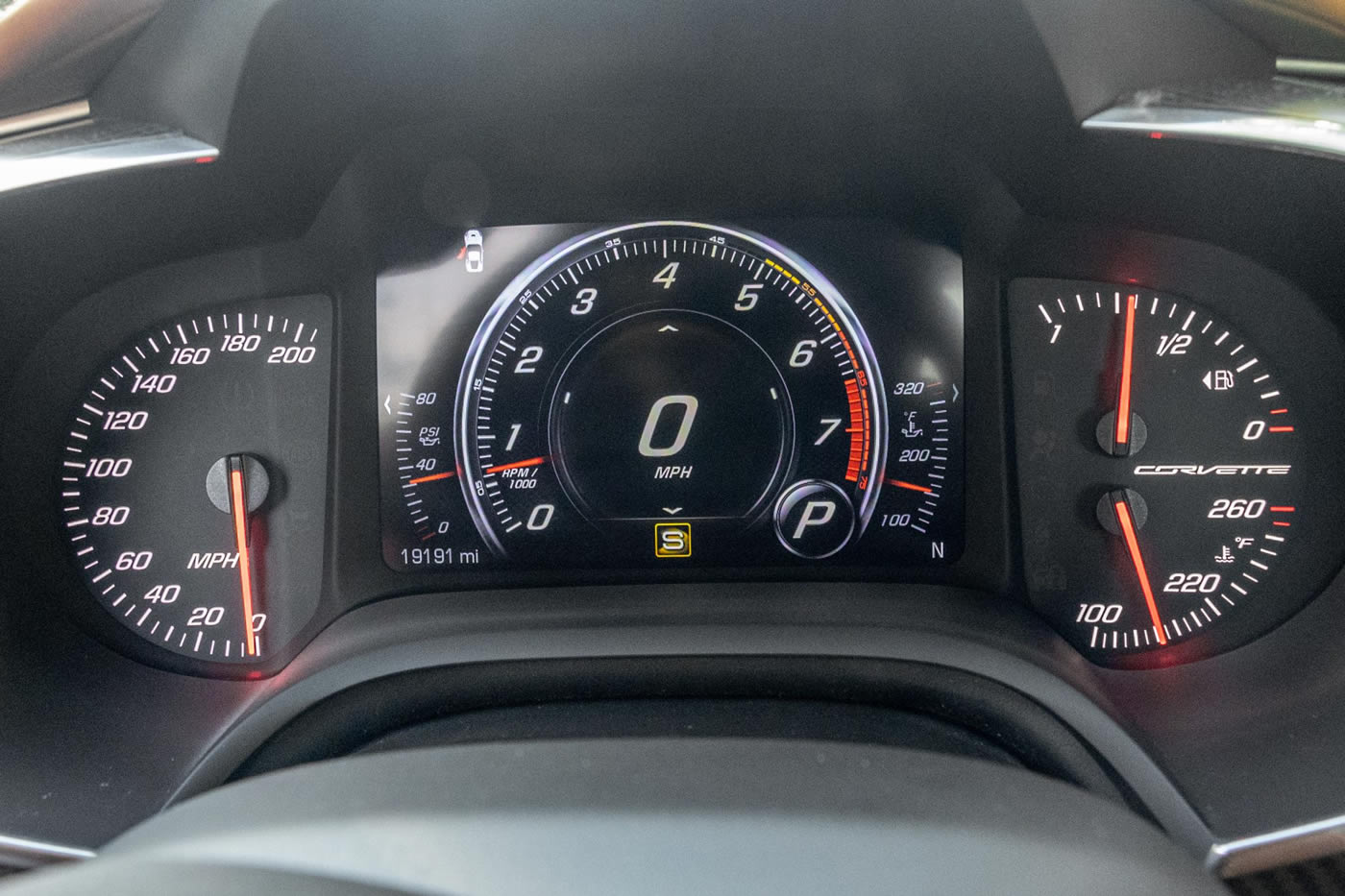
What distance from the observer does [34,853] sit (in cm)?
197

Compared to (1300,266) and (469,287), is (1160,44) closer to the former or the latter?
(1300,266)

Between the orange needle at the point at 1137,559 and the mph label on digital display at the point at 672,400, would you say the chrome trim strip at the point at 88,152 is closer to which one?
the mph label on digital display at the point at 672,400

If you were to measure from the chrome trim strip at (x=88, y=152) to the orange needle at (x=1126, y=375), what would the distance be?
175 cm

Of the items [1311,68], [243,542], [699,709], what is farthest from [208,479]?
[1311,68]

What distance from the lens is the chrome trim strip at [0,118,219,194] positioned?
1.83 metres

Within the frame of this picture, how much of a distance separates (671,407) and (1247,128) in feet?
4.06

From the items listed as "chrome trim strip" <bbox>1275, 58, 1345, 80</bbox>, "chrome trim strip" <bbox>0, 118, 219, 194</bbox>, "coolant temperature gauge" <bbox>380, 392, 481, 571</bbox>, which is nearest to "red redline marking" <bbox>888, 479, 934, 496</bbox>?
Result: "coolant temperature gauge" <bbox>380, 392, 481, 571</bbox>

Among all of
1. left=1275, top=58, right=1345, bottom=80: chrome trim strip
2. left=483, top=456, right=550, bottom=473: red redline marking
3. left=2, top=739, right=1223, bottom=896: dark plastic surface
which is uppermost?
left=1275, top=58, right=1345, bottom=80: chrome trim strip

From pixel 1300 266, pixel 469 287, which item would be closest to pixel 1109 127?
pixel 1300 266

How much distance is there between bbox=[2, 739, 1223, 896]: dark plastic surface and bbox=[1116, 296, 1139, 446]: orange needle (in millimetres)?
1118

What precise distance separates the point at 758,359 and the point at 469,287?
0.63 m

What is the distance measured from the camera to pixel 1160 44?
190 centimetres

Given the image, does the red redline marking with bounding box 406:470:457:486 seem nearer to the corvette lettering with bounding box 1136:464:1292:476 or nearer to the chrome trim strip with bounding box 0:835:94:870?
the chrome trim strip with bounding box 0:835:94:870

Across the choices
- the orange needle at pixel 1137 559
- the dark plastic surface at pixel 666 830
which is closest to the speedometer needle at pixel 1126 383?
the orange needle at pixel 1137 559
